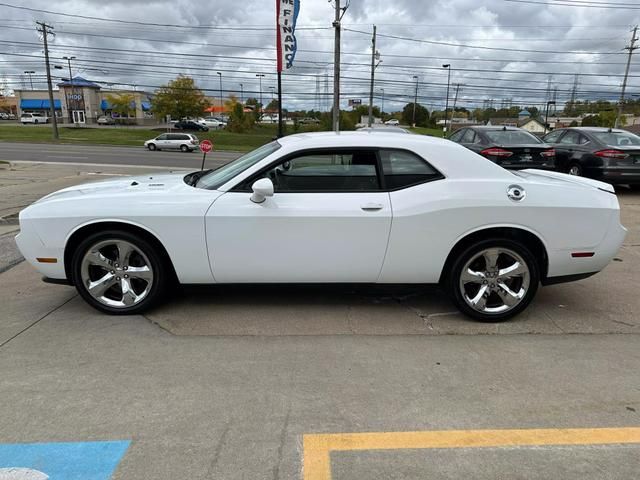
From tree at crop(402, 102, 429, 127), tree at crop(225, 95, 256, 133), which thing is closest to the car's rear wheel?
tree at crop(225, 95, 256, 133)

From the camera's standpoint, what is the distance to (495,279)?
393 cm

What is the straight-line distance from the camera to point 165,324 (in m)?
3.88

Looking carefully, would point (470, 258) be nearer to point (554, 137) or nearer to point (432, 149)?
point (432, 149)

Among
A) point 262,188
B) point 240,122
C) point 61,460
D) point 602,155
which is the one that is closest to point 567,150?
point 602,155

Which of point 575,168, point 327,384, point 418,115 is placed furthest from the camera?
point 418,115

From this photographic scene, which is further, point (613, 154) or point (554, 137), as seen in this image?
point (554, 137)

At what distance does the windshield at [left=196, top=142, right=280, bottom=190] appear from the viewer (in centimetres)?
397

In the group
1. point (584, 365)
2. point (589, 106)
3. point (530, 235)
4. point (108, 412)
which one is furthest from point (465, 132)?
point (589, 106)

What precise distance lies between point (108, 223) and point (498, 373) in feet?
10.5

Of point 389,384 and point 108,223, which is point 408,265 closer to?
point 389,384

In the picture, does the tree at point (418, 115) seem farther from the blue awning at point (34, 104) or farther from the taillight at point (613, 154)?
the taillight at point (613, 154)

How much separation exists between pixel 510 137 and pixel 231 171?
8.74 meters

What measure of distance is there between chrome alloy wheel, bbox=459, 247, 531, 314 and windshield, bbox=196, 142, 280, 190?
1.96 metres

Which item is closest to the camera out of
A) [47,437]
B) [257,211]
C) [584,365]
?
[47,437]
